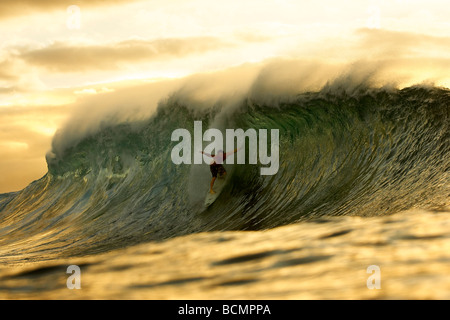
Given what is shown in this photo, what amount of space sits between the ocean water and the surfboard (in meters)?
0.19

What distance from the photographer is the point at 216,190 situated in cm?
1167

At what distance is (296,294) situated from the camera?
4.39 m

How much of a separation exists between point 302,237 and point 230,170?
17.6ft

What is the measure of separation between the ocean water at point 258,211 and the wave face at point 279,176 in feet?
0.10

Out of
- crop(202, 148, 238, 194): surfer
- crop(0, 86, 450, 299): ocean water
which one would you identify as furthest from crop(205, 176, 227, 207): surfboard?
crop(0, 86, 450, 299): ocean water

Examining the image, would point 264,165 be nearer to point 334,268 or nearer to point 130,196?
point 130,196

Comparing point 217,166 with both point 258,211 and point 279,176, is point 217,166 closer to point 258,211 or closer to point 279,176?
point 279,176

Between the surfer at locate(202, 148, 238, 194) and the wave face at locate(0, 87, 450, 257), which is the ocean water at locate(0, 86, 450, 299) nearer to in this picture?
the wave face at locate(0, 87, 450, 257)

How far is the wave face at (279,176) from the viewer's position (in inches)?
342

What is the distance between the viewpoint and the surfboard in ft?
37.6

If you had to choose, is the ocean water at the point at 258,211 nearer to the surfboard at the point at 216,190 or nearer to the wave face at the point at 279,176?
the wave face at the point at 279,176

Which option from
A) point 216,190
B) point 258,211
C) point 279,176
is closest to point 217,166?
point 216,190

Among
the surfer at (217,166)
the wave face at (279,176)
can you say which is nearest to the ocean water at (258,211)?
the wave face at (279,176)
